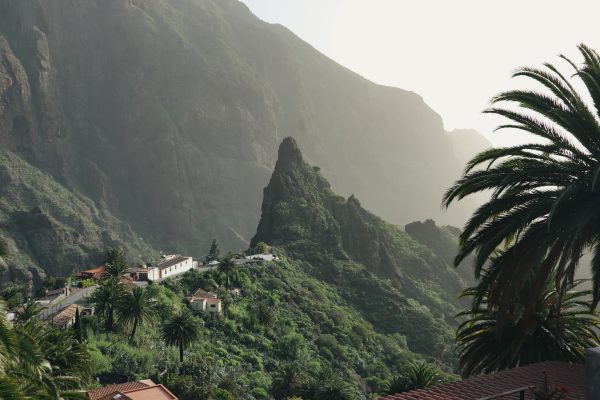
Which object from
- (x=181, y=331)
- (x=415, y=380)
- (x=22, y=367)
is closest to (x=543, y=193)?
(x=22, y=367)

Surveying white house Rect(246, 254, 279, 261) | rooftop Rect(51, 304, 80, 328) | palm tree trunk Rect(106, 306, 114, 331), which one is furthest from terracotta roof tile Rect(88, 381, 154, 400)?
white house Rect(246, 254, 279, 261)

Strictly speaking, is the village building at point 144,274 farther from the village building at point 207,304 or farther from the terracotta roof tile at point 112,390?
the terracotta roof tile at point 112,390

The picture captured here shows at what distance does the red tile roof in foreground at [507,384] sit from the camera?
10609 millimetres

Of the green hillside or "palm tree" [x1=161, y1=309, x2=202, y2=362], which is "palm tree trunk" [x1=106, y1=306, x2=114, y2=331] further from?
"palm tree" [x1=161, y1=309, x2=202, y2=362]

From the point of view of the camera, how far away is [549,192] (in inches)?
500

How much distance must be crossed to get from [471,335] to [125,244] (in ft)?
528

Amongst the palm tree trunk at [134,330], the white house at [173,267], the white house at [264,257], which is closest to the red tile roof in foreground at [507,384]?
the palm tree trunk at [134,330]

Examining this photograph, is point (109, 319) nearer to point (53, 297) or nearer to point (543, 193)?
point (53, 297)

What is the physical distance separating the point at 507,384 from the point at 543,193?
451 centimetres

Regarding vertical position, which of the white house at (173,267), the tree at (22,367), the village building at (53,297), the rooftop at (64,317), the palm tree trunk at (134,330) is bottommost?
the village building at (53,297)

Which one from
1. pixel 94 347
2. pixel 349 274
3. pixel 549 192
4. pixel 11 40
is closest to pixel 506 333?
pixel 549 192

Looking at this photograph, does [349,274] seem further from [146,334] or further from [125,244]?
[125,244]

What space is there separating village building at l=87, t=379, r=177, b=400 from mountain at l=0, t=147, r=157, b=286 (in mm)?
92856

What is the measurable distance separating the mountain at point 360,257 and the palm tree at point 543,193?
71.2 m
